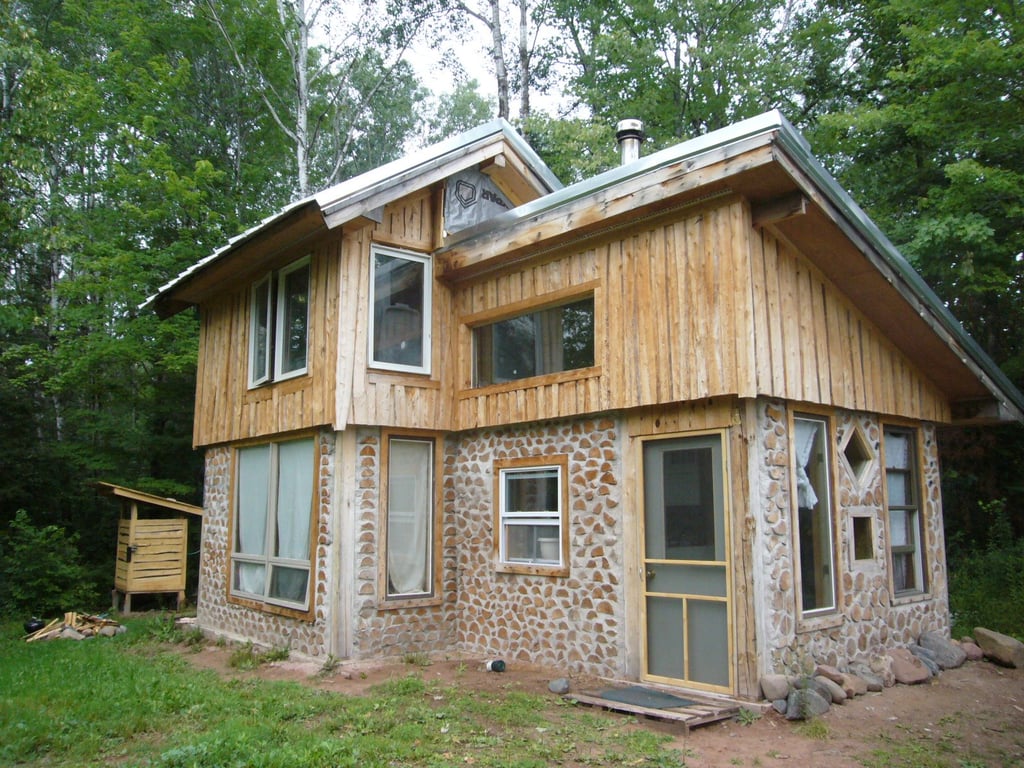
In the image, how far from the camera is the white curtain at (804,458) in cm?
742

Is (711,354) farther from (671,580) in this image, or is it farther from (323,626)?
(323,626)

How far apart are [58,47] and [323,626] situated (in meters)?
19.7

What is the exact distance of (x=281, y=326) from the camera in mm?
10031

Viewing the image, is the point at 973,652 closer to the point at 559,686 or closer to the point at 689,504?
the point at 689,504

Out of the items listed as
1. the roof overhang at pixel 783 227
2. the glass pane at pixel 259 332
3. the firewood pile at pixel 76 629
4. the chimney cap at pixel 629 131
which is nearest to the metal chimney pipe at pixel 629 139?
the chimney cap at pixel 629 131

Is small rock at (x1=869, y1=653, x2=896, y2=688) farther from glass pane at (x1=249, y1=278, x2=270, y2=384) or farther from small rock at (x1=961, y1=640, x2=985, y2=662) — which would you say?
glass pane at (x1=249, y1=278, x2=270, y2=384)

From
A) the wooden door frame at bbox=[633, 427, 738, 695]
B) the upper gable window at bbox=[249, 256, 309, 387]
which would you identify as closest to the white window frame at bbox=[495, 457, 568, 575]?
the wooden door frame at bbox=[633, 427, 738, 695]

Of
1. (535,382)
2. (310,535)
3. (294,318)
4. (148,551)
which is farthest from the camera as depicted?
(148,551)

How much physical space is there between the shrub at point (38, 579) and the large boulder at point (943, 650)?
1268 centimetres

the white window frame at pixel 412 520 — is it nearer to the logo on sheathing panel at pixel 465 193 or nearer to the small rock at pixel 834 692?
the logo on sheathing panel at pixel 465 193

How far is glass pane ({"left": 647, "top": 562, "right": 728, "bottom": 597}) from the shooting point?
23.1ft

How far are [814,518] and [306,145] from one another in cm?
1476

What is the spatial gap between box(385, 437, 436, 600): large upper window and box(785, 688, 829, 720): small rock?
429cm

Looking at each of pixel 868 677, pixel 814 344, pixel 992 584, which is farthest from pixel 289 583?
pixel 992 584
